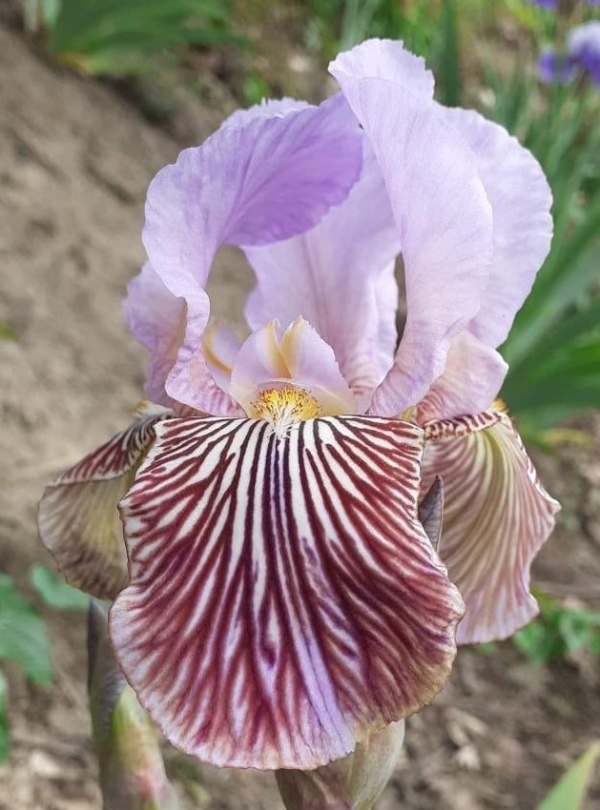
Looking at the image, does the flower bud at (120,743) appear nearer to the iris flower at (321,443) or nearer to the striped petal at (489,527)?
the iris flower at (321,443)

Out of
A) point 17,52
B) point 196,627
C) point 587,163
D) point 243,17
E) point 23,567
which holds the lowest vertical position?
point 23,567

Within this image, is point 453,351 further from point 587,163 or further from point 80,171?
point 80,171

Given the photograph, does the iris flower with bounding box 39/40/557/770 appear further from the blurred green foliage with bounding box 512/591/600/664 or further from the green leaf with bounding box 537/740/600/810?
the blurred green foliage with bounding box 512/591/600/664

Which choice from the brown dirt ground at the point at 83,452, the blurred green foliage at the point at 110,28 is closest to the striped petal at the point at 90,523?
the brown dirt ground at the point at 83,452

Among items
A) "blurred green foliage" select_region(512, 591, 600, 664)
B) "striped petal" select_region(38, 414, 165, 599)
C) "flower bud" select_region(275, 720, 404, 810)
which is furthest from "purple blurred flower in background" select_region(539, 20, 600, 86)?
"flower bud" select_region(275, 720, 404, 810)

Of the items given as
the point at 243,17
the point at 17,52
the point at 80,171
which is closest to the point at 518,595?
the point at 80,171

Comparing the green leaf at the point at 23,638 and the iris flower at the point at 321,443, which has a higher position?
the iris flower at the point at 321,443
